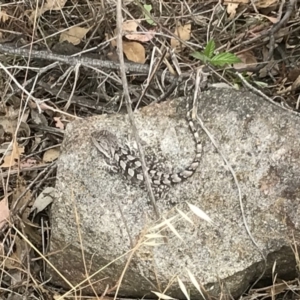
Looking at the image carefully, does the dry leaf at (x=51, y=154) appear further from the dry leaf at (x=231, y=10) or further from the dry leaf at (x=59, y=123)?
the dry leaf at (x=231, y=10)

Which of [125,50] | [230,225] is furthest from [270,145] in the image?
[125,50]

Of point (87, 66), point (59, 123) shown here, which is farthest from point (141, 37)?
point (59, 123)

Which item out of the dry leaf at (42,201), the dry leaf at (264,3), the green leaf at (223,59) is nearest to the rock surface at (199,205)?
the green leaf at (223,59)

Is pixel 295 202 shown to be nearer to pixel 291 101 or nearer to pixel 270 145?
pixel 270 145

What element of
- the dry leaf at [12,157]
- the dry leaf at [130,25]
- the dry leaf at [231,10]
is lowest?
the dry leaf at [12,157]

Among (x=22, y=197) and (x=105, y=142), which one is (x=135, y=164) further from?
(x=22, y=197)

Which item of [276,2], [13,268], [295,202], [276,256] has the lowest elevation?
[13,268]

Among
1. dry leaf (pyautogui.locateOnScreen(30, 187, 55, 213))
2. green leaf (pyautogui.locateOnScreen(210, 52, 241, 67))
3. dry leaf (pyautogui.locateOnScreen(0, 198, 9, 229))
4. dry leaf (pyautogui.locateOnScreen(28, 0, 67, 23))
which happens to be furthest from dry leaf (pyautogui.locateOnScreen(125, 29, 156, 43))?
dry leaf (pyautogui.locateOnScreen(0, 198, 9, 229))

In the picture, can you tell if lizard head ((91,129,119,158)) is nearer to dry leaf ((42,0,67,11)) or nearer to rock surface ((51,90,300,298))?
rock surface ((51,90,300,298))
